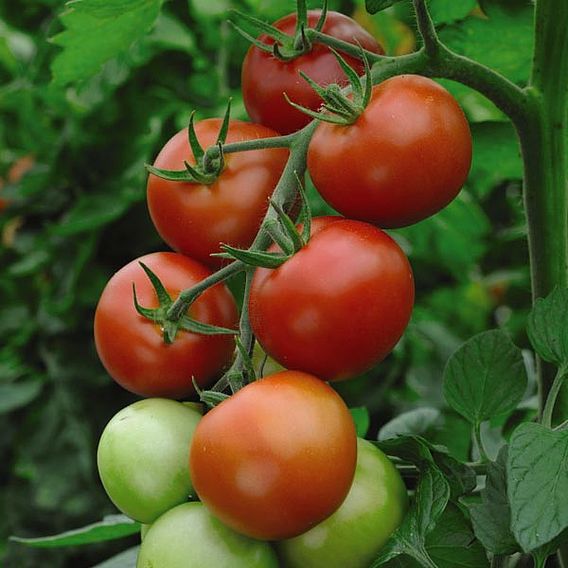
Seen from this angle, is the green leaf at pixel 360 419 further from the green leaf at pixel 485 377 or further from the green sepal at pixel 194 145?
the green sepal at pixel 194 145

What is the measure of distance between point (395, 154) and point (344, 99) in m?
0.04

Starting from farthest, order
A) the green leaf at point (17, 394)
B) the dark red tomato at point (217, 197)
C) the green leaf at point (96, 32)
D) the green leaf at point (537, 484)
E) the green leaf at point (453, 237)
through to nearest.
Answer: the green leaf at point (17, 394)
the green leaf at point (453, 237)
the green leaf at point (96, 32)
the dark red tomato at point (217, 197)
the green leaf at point (537, 484)

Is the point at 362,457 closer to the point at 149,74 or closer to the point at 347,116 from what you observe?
the point at 347,116

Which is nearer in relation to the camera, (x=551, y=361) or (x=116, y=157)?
(x=551, y=361)

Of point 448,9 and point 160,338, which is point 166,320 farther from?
point 448,9

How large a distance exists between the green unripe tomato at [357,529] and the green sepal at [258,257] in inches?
5.5

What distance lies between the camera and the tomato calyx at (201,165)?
1.95 ft

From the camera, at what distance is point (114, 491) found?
1.98 feet

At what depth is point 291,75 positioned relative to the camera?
65 centimetres

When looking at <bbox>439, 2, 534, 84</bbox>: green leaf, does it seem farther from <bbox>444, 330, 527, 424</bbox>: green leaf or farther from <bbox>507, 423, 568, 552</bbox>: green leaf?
<bbox>507, 423, 568, 552</bbox>: green leaf

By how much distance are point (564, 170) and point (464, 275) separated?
943mm

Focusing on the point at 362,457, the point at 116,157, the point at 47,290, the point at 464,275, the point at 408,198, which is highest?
the point at 408,198

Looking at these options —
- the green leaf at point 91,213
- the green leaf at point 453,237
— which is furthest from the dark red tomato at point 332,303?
the green leaf at point 91,213

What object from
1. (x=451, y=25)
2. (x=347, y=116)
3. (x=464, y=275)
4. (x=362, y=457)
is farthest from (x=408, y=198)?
(x=464, y=275)
